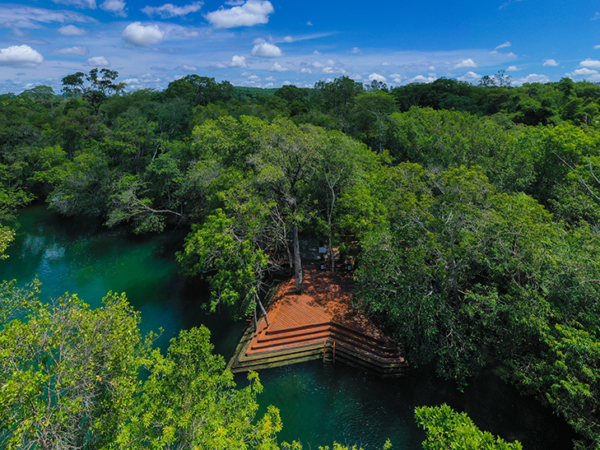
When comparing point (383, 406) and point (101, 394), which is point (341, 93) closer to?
point (383, 406)

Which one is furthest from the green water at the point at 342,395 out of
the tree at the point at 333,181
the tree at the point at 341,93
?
the tree at the point at 341,93

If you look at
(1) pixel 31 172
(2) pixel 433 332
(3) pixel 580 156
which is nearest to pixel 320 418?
(2) pixel 433 332

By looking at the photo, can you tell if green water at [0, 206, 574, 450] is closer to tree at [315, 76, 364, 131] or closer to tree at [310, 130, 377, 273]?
tree at [310, 130, 377, 273]

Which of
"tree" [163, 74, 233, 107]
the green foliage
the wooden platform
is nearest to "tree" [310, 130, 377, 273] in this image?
the wooden platform

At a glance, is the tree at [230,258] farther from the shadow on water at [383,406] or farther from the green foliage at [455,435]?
the green foliage at [455,435]

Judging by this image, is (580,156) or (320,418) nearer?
(320,418)

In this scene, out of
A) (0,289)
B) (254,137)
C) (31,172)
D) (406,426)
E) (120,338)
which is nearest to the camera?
(120,338)

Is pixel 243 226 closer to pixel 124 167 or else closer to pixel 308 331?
pixel 308 331
